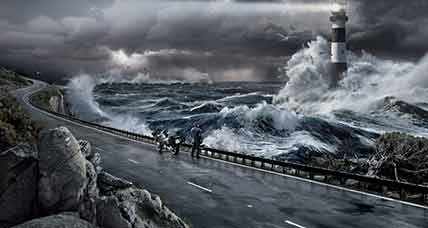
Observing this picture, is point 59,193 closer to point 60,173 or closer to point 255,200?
point 60,173

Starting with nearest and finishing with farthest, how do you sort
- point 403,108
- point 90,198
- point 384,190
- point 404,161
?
point 90,198 → point 384,190 → point 404,161 → point 403,108

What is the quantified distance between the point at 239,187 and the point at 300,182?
11.9ft

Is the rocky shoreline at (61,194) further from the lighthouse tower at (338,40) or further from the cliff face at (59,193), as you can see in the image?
the lighthouse tower at (338,40)

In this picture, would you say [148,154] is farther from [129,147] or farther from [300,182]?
[300,182]

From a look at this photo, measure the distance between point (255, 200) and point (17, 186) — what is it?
9510mm

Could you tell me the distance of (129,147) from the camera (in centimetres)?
3612

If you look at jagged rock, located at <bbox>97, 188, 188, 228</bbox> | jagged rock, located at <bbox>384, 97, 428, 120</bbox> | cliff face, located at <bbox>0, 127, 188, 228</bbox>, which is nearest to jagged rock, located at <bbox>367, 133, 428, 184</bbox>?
jagged rock, located at <bbox>97, 188, 188, 228</bbox>

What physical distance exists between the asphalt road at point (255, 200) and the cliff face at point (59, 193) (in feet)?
12.4

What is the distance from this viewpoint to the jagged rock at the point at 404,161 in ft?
67.9

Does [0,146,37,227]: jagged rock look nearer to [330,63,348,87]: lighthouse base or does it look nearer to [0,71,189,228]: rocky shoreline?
[0,71,189,228]: rocky shoreline

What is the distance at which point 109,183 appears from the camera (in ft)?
36.8

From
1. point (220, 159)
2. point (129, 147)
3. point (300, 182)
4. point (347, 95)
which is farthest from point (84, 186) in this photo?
point (347, 95)

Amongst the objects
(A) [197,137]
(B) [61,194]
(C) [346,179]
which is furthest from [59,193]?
(A) [197,137]

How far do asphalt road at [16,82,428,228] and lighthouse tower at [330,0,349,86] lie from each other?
7399cm
